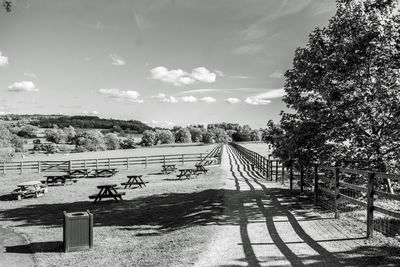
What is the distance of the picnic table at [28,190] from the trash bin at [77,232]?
11.2 metres

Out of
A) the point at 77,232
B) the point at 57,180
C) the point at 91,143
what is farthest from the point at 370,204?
the point at 91,143

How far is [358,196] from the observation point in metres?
12.9

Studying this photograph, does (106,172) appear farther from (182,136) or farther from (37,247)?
(182,136)

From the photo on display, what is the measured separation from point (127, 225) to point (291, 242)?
655cm

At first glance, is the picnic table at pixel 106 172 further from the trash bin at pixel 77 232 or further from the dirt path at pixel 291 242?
the trash bin at pixel 77 232

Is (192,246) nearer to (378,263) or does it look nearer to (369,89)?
(378,263)

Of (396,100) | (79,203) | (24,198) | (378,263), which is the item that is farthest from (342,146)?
(24,198)

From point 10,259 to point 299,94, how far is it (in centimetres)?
1166

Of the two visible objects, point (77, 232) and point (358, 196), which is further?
point (358, 196)

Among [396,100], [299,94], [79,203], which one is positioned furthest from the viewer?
[79,203]

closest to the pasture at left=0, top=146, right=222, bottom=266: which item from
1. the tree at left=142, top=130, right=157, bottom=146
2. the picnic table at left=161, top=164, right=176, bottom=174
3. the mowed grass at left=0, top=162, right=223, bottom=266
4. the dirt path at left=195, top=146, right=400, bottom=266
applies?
the mowed grass at left=0, top=162, right=223, bottom=266

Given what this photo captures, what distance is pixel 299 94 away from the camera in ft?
48.5

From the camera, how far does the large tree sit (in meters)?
11.8

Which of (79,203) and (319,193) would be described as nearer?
(319,193)
